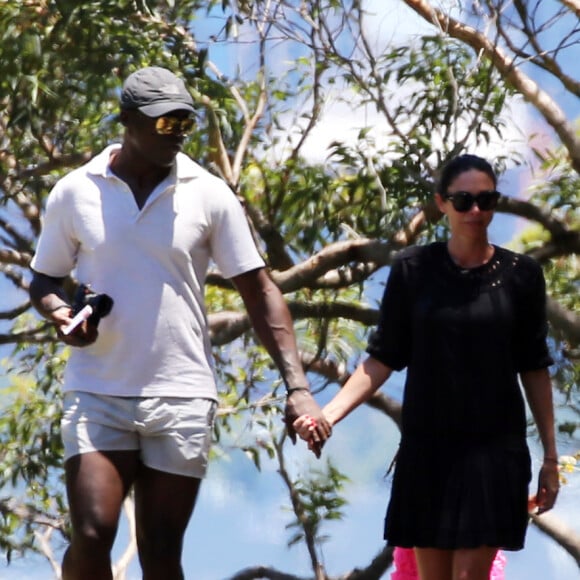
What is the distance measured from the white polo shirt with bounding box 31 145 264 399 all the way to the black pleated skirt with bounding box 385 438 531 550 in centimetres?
60

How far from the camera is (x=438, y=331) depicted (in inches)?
154

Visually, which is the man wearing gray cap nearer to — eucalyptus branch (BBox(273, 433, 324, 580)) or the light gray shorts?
the light gray shorts

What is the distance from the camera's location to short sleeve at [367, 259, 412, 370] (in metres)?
4.05

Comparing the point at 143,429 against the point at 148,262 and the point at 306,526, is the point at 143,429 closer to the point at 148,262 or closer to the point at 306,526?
the point at 148,262

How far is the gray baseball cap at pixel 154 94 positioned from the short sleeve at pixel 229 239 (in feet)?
0.85

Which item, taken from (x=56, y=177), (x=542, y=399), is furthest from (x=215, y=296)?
(x=542, y=399)

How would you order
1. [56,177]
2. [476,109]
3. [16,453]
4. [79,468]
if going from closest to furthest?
[79,468] < [476,109] < [56,177] < [16,453]

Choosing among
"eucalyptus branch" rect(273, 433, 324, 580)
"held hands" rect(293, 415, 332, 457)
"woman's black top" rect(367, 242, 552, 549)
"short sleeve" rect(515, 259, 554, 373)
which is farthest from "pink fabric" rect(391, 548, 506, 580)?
"eucalyptus branch" rect(273, 433, 324, 580)

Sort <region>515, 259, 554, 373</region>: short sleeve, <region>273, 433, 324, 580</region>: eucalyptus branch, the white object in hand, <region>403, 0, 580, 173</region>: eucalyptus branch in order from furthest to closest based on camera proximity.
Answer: <region>273, 433, 324, 580</region>: eucalyptus branch, <region>403, 0, 580, 173</region>: eucalyptus branch, <region>515, 259, 554, 373</region>: short sleeve, the white object in hand

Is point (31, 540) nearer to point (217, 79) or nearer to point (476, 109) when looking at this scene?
point (217, 79)

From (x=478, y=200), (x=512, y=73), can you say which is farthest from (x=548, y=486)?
(x=512, y=73)

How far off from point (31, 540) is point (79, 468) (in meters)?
5.47

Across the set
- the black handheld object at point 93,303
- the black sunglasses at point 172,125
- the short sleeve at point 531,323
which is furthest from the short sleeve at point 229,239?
the short sleeve at point 531,323

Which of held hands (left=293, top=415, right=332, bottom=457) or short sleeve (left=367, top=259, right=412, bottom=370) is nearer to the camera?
held hands (left=293, top=415, right=332, bottom=457)
